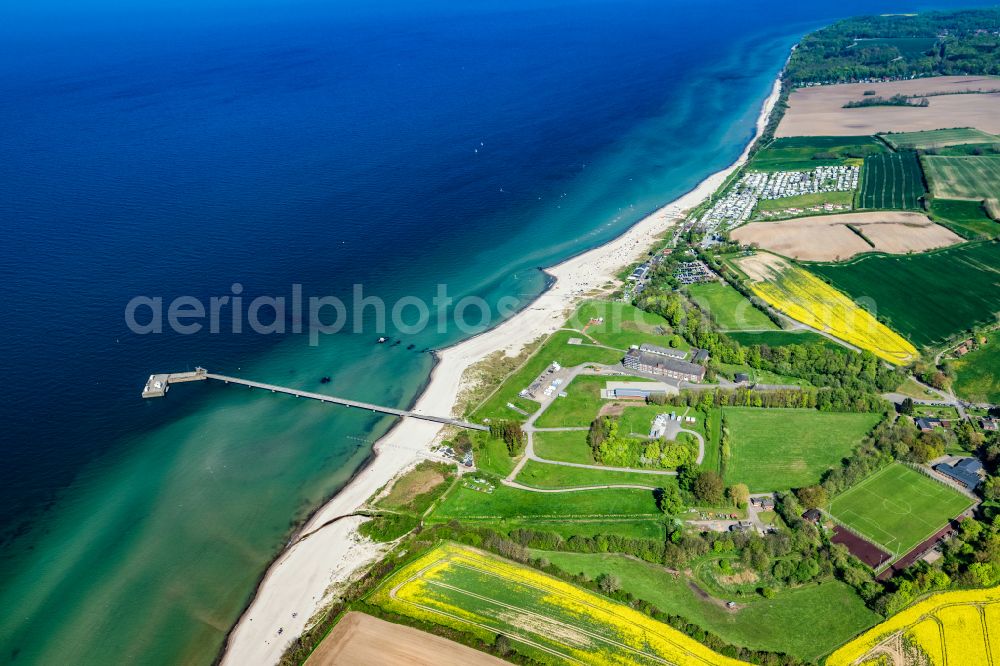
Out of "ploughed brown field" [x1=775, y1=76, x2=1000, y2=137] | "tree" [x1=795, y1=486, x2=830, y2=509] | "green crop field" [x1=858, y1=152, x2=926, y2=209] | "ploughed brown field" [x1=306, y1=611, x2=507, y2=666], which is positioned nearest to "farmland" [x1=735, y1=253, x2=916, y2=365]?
"tree" [x1=795, y1=486, x2=830, y2=509]

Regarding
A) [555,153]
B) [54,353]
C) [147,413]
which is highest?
[555,153]

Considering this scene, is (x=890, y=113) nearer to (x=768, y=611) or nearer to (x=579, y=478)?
(x=579, y=478)

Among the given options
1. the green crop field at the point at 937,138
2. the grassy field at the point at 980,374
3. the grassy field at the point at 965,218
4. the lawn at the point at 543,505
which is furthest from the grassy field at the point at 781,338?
the green crop field at the point at 937,138

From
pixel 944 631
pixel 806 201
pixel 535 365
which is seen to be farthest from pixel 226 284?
pixel 806 201

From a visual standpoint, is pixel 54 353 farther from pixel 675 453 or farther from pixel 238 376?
pixel 675 453

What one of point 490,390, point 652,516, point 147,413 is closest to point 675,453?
point 652,516

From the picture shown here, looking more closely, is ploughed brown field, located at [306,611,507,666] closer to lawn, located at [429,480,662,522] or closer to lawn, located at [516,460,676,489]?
lawn, located at [429,480,662,522]
